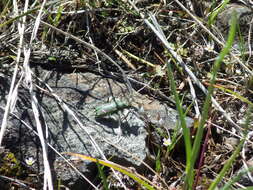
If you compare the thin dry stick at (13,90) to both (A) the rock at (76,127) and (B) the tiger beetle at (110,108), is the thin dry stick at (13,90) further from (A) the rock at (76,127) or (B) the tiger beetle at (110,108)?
(B) the tiger beetle at (110,108)

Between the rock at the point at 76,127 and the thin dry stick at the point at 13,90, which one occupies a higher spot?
the thin dry stick at the point at 13,90

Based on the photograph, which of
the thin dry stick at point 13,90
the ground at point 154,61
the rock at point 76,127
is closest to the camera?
the thin dry stick at point 13,90

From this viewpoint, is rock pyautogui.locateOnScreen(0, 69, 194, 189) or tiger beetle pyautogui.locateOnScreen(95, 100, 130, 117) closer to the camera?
rock pyautogui.locateOnScreen(0, 69, 194, 189)

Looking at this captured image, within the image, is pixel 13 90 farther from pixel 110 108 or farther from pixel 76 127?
pixel 110 108

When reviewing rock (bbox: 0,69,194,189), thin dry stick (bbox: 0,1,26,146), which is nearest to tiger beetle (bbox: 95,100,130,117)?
rock (bbox: 0,69,194,189)

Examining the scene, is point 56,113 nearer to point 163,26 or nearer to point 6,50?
point 6,50

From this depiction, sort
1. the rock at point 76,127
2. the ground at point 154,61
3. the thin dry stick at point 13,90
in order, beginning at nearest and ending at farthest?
the thin dry stick at point 13,90 → the rock at point 76,127 → the ground at point 154,61

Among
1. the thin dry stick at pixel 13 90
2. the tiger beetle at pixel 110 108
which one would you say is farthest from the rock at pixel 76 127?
the thin dry stick at pixel 13 90

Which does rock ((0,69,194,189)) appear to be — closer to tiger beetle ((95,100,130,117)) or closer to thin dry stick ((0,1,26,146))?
tiger beetle ((95,100,130,117))

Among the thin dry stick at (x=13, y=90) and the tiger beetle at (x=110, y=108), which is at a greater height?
the thin dry stick at (x=13, y=90)

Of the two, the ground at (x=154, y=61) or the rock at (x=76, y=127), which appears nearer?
the rock at (x=76, y=127)

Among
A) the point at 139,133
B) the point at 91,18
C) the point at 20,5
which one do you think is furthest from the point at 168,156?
the point at 20,5

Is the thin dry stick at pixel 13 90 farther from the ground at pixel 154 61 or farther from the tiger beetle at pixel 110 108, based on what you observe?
the tiger beetle at pixel 110 108
